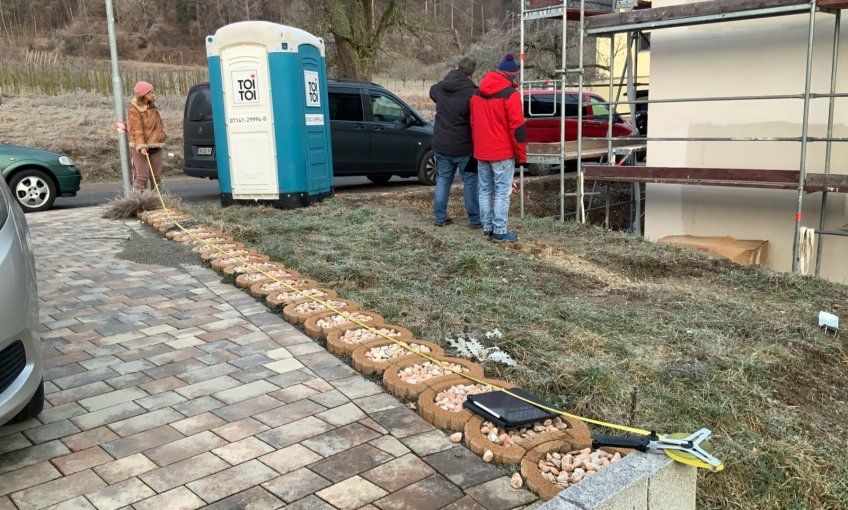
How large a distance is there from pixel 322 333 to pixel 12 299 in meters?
1.78

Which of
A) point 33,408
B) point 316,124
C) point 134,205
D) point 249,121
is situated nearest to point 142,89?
point 249,121

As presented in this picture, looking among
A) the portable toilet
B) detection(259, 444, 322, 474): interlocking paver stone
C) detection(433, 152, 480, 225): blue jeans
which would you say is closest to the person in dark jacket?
detection(433, 152, 480, 225): blue jeans

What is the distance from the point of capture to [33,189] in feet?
33.7

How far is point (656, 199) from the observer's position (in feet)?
29.9

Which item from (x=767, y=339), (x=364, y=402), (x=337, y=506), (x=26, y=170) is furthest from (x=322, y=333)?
(x=26, y=170)

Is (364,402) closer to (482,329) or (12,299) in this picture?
(482,329)

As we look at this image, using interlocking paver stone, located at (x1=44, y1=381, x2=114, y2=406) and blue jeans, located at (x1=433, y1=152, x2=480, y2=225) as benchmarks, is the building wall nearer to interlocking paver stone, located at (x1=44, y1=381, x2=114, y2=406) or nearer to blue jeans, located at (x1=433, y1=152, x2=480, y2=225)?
blue jeans, located at (x1=433, y1=152, x2=480, y2=225)

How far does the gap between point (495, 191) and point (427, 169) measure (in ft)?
18.6

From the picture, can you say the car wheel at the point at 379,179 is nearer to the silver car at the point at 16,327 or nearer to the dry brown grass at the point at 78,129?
the dry brown grass at the point at 78,129

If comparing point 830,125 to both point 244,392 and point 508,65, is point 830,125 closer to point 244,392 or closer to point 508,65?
point 508,65

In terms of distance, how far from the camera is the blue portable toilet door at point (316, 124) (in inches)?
361

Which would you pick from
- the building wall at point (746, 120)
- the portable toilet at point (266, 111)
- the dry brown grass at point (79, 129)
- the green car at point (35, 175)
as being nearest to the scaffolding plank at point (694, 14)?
the building wall at point (746, 120)

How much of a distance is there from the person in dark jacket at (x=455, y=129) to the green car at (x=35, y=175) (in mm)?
6262

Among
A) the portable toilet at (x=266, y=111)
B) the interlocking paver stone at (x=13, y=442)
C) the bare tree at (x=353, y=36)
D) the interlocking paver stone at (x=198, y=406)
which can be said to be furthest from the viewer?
the bare tree at (x=353, y=36)
